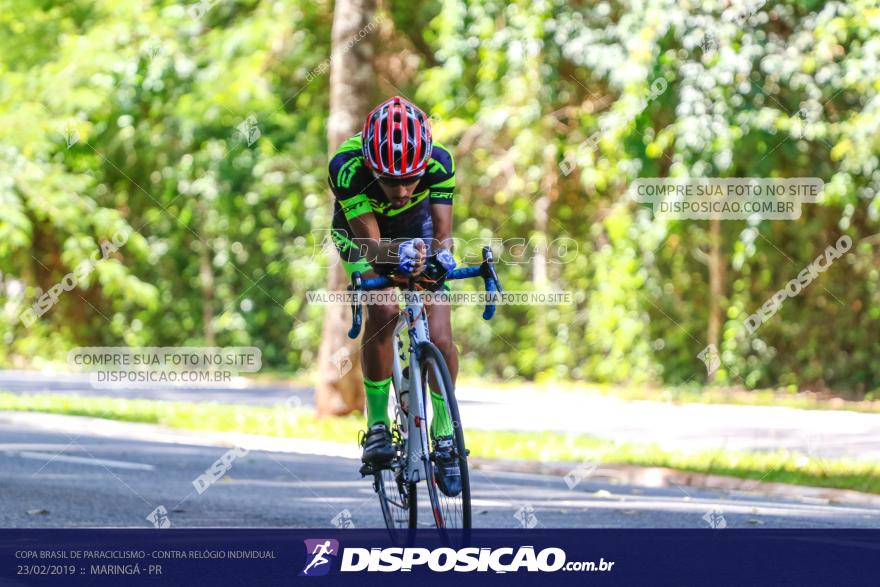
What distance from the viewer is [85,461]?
13664mm

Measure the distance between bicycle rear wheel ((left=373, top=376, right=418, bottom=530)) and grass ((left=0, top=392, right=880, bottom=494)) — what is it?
4875 mm

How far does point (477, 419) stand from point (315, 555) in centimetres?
1051

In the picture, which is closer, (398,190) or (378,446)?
(398,190)

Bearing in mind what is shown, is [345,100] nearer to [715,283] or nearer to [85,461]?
[85,461]

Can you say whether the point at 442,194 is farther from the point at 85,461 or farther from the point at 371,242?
the point at 85,461

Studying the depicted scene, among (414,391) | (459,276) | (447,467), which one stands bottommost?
(447,467)

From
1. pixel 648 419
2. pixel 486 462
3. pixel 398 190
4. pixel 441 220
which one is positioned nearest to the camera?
pixel 398 190

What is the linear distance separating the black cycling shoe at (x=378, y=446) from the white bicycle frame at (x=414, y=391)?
0.34 ft

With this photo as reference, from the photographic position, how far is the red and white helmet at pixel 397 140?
7355 millimetres

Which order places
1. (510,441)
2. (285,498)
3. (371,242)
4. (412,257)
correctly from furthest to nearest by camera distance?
1. (510,441)
2. (285,498)
3. (371,242)
4. (412,257)

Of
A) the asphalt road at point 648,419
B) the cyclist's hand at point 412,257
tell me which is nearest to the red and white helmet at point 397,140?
the cyclist's hand at point 412,257

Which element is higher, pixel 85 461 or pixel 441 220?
pixel 441 220

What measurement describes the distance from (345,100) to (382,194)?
9.26 m

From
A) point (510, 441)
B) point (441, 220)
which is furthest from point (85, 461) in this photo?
point (441, 220)
